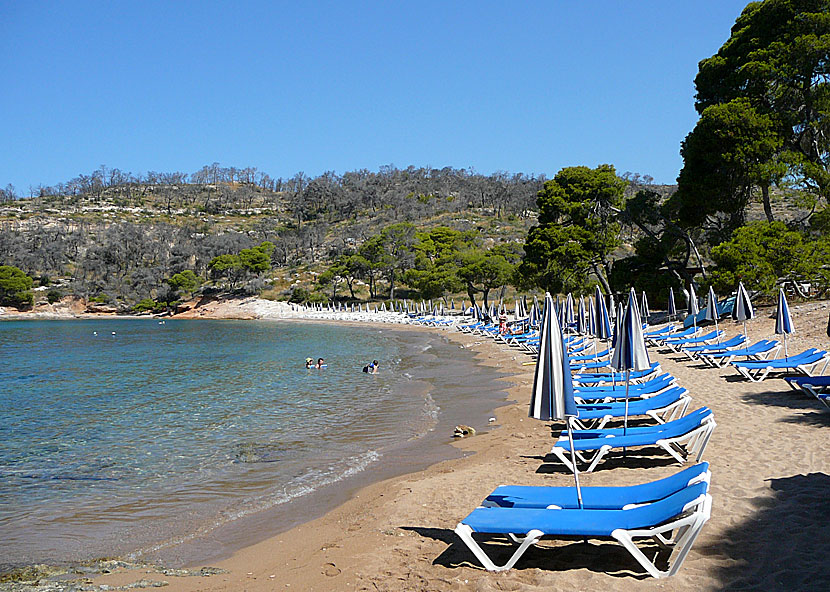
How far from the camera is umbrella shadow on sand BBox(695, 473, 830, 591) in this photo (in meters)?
3.89

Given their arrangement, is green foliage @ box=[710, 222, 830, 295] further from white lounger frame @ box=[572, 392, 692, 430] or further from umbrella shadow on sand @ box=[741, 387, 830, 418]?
white lounger frame @ box=[572, 392, 692, 430]

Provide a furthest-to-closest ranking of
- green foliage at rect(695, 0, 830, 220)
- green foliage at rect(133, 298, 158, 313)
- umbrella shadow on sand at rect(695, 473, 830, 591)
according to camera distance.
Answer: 1. green foliage at rect(133, 298, 158, 313)
2. green foliage at rect(695, 0, 830, 220)
3. umbrella shadow on sand at rect(695, 473, 830, 591)

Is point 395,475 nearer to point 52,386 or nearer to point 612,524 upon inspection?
point 612,524

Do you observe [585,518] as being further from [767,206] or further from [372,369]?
[767,206]

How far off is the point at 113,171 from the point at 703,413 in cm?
15274

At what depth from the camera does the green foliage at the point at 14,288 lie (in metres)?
72.0

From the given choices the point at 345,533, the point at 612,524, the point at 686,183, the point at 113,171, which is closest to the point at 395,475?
Answer: the point at 345,533

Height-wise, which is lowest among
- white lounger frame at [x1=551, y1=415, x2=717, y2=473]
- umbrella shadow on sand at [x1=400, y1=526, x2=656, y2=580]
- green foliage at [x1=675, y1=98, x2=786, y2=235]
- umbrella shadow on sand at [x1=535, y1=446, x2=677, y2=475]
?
umbrella shadow on sand at [x1=535, y1=446, x2=677, y2=475]

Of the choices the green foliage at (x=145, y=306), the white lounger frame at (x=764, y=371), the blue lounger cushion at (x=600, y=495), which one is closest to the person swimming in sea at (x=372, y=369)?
the white lounger frame at (x=764, y=371)

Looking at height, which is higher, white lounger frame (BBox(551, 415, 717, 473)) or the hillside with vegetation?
the hillside with vegetation

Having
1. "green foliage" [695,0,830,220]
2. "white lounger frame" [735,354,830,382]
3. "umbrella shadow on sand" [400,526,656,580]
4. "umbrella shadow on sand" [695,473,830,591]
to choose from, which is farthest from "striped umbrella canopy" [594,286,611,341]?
"green foliage" [695,0,830,220]

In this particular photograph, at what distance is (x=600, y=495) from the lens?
483 cm

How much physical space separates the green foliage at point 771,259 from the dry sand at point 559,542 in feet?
44.1

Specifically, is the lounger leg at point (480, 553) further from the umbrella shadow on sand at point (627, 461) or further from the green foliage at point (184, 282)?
the green foliage at point (184, 282)
